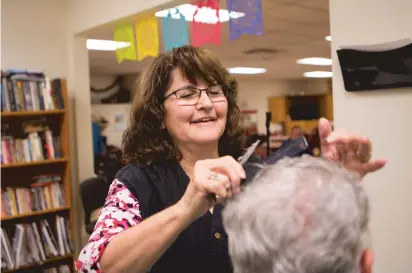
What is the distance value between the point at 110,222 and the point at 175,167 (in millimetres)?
288

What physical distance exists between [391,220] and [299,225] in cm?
146

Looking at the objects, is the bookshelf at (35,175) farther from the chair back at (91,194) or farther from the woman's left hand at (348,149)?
the woman's left hand at (348,149)

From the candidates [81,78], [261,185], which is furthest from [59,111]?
[261,185]

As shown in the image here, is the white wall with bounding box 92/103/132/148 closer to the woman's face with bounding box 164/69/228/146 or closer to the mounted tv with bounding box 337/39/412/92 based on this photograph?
the mounted tv with bounding box 337/39/412/92

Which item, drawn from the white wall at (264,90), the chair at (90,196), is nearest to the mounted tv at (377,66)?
the chair at (90,196)

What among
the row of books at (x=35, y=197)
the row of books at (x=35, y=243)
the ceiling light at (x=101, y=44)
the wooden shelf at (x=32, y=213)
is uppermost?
the ceiling light at (x=101, y=44)

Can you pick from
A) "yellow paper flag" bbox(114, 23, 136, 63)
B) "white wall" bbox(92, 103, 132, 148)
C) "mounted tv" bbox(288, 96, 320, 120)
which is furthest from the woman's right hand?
"mounted tv" bbox(288, 96, 320, 120)

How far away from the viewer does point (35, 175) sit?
3.63m

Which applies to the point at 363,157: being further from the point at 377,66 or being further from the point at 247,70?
the point at 247,70

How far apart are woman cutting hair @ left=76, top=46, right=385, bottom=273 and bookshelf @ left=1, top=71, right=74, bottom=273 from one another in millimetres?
2335

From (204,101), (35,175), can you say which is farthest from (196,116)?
(35,175)

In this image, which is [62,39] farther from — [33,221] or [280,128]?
[280,128]

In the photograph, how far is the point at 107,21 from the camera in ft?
11.2

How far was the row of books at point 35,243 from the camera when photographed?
331 centimetres
